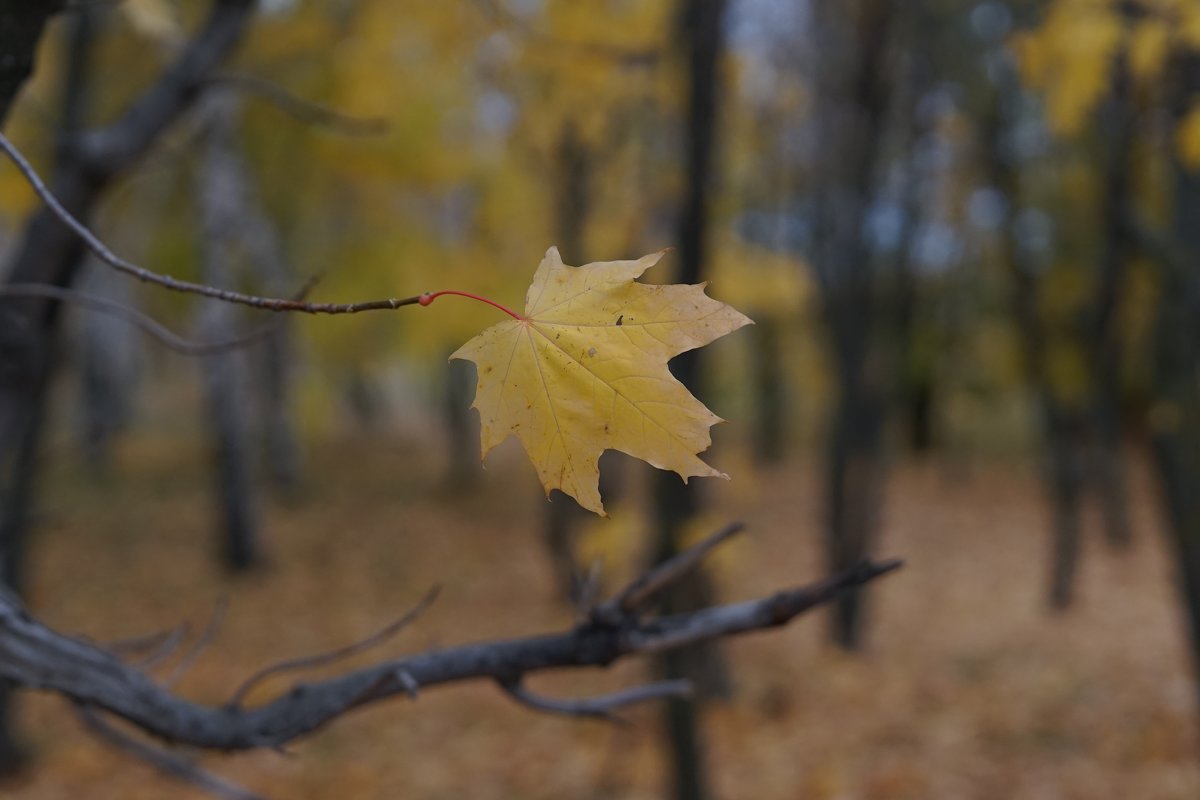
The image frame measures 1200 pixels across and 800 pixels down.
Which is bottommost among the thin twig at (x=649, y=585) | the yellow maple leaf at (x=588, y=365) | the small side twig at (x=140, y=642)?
the small side twig at (x=140, y=642)

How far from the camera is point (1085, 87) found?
280 centimetres

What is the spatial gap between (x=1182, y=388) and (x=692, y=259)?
2198 millimetres

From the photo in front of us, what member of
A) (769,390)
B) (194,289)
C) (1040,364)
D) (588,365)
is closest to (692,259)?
(588,365)

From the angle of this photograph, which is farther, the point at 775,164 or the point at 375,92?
the point at 775,164

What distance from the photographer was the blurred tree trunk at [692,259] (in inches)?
141

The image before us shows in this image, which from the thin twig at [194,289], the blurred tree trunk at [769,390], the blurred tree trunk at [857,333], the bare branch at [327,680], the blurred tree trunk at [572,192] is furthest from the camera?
the blurred tree trunk at [769,390]

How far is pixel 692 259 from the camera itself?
3641 millimetres

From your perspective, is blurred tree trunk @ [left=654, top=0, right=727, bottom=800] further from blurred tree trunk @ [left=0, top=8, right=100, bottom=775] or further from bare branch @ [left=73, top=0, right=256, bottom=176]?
blurred tree trunk @ [left=0, top=8, right=100, bottom=775]

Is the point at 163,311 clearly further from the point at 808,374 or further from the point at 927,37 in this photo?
the point at 808,374

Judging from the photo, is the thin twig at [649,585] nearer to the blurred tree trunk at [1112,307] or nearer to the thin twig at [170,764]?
the thin twig at [170,764]

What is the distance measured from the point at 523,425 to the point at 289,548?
995cm

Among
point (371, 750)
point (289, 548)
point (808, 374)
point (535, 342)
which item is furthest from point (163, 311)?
point (535, 342)

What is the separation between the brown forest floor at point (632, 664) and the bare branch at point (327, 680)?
1.84 metres

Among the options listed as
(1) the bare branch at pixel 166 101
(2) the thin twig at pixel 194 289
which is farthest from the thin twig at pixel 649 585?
(1) the bare branch at pixel 166 101
